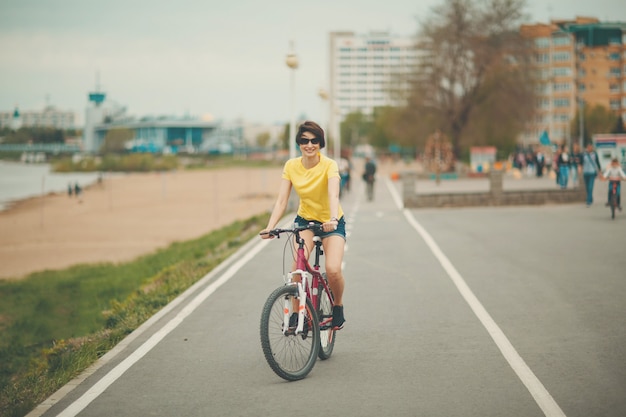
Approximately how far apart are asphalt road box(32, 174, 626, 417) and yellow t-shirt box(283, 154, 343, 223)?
4.04 ft

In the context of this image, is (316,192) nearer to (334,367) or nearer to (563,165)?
(334,367)

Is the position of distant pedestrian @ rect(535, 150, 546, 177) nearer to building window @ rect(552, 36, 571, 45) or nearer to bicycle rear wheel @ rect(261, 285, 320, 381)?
bicycle rear wheel @ rect(261, 285, 320, 381)

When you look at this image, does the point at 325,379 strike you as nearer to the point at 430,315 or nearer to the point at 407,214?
the point at 430,315

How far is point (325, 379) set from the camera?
20.2 ft

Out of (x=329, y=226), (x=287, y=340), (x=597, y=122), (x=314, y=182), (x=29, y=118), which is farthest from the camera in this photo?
(x=597, y=122)

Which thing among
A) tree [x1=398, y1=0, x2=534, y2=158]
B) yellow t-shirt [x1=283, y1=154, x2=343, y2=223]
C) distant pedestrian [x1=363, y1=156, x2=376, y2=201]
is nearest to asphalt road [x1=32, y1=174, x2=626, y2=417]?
yellow t-shirt [x1=283, y1=154, x2=343, y2=223]

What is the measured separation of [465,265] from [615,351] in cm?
593

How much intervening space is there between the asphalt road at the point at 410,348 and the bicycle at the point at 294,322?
0.16 meters

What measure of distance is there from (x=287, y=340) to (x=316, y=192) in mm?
1174

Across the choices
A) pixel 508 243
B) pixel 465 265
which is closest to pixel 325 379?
pixel 465 265

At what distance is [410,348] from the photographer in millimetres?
7188

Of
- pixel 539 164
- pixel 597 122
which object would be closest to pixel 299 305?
pixel 539 164

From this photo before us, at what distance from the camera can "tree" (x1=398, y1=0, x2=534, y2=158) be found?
6162cm

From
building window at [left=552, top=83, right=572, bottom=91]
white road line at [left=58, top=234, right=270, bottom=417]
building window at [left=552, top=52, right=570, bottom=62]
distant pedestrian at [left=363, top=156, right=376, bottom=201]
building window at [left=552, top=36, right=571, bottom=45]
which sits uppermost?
building window at [left=552, top=36, right=571, bottom=45]
